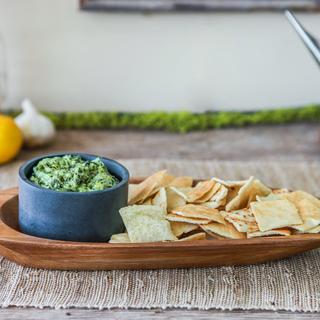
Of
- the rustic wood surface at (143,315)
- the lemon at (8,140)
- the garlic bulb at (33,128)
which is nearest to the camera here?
the rustic wood surface at (143,315)

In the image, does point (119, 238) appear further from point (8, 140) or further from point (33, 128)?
point (33, 128)

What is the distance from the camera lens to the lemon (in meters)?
1.46

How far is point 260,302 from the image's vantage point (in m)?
0.92

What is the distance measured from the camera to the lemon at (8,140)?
1463 millimetres

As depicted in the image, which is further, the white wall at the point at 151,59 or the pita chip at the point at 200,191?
the white wall at the point at 151,59

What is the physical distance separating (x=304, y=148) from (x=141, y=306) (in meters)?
0.85

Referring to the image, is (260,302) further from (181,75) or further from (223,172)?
(181,75)

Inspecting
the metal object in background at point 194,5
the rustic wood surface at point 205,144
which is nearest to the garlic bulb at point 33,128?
the rustic wood surface at point 205,144

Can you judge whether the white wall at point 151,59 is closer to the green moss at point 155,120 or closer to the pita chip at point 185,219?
the green moss at point 155,120

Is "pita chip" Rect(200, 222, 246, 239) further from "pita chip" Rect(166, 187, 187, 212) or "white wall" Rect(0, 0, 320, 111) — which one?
"white wall" Rect(0, 0, 320, 111)

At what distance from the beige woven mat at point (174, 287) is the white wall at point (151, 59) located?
853 mm

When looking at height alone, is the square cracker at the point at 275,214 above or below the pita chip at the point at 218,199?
A: above

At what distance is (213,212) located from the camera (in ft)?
3.29

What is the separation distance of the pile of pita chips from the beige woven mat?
5 cm
